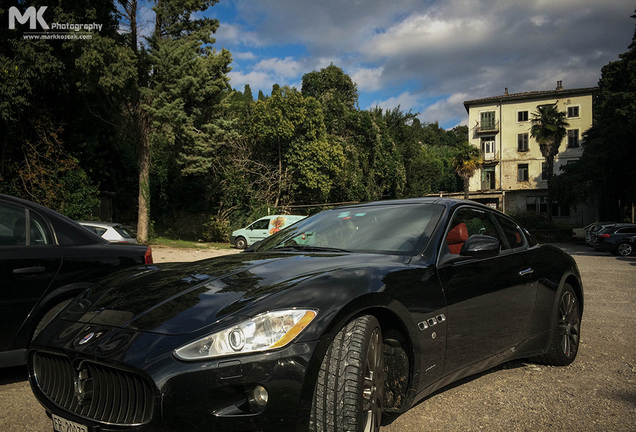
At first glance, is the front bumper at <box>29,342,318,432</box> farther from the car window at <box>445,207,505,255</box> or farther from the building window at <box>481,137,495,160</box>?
the building window at <box>481,137,495,160</box>

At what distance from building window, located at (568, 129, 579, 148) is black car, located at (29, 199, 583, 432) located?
2043 inches

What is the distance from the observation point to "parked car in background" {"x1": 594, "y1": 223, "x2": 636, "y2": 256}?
22906 millimetres

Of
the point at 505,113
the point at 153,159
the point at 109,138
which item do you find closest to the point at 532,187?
the point at 505,113

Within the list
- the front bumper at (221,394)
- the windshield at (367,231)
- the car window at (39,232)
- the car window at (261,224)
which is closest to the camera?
A: the front bumper at (221,394)

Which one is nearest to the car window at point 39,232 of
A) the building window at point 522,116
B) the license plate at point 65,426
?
the license plate at point 65,426

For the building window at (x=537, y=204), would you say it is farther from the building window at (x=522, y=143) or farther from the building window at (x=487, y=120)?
the building window at (x=487, y=120)

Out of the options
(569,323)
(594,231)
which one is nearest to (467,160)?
(594,231)

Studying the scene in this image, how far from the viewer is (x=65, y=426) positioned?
218 cm

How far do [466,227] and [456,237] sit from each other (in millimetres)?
250

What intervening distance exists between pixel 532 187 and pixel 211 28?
124ft

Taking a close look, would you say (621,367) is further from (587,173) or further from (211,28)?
(587,173)
